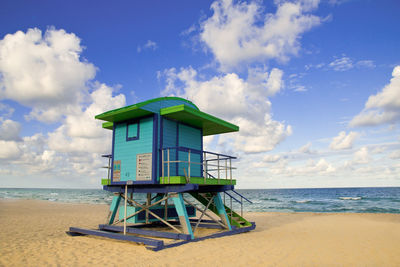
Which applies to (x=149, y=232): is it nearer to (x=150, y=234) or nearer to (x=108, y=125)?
(x=150, y=234)

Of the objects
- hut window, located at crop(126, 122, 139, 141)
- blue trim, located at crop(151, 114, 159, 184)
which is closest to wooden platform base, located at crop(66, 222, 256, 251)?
blue trim, located at crop(151, 114, 159, 184)

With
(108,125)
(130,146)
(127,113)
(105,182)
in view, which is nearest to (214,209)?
(130,146)

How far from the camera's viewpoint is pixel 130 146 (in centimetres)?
1202

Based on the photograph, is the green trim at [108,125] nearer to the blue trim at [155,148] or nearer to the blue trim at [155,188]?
the blue trim at [155,188]

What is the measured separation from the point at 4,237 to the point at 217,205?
927 centimetres

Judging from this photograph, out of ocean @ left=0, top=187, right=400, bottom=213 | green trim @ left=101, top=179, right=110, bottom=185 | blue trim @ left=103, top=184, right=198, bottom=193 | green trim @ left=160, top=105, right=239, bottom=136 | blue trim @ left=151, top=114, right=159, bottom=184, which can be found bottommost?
ocean @ left=0, top=187, right=400, bottom=213

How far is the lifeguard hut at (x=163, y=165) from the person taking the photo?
10.7 metres

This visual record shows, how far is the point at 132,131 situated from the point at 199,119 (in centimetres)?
293

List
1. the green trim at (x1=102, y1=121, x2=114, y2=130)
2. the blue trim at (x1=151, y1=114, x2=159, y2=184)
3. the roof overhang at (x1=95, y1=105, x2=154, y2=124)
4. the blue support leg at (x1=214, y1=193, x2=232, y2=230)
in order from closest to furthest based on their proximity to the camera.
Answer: the blue trim at (x1=151, y1=114, x2=159, y2=184), the roof overhang at (x1=95, y1=105, x2=154, y2=124), the blue support leg at (x1=214, y1=193, x2=232, y2=230), the green trim at (x1=102, y1=121, x2=114, y2=130)

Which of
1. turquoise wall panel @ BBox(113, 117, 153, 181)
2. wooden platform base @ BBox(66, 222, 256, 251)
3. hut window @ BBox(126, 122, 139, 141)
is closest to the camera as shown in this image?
wooden platform base @ BBox(66, 222, 256, 251)

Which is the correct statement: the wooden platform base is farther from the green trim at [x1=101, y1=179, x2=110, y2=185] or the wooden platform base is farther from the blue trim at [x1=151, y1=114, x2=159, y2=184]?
the blue trim at [x1=151, y1=114, x2=159, y2=184]

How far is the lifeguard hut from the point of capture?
1071cm

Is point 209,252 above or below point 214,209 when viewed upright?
below

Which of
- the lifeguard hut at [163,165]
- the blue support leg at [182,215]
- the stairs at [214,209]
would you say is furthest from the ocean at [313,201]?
the blue support leg at [182,215]
